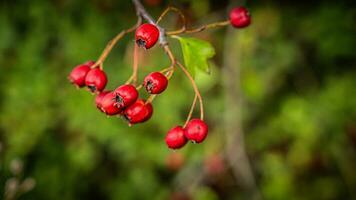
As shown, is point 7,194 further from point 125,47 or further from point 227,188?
point 227,188

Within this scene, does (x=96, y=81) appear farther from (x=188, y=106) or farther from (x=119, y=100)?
(x=188, y=106)

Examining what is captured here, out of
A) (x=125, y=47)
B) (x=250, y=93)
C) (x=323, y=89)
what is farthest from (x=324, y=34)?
(x=125, y=47)

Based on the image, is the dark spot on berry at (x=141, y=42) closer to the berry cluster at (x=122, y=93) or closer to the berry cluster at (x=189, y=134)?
the berry cluster at (x=122, y=93)

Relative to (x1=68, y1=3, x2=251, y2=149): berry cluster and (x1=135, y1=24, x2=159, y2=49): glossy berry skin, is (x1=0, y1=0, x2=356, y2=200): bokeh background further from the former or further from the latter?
(x1=135, y1=24, x2=159, y2=49): glossy berry skin

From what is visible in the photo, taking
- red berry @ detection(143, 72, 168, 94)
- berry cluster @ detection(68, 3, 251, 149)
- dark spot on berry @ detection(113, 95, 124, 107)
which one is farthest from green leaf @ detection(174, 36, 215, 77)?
dark spot on berry @ detection(113, 95, 124, 107)

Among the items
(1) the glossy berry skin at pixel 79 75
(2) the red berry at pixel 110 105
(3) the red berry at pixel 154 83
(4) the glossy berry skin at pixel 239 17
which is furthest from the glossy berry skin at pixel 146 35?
(4) the glossy berry skin at pixel 239 17

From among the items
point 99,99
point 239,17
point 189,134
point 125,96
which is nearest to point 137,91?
point 125,96
